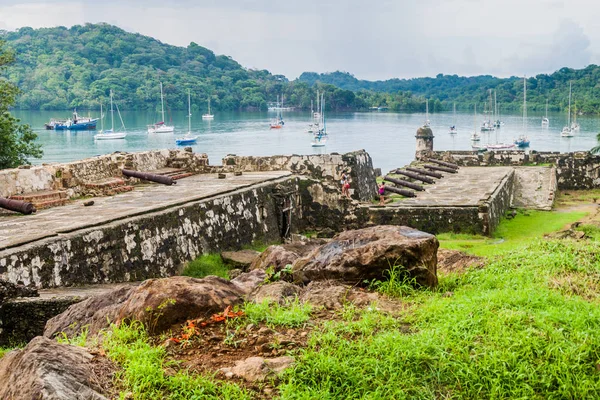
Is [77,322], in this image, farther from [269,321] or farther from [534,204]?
[534,204]

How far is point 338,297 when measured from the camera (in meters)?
→ 6.29

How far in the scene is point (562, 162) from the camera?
36.3 metres

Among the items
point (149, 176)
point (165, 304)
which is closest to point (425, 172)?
point (149, 176)

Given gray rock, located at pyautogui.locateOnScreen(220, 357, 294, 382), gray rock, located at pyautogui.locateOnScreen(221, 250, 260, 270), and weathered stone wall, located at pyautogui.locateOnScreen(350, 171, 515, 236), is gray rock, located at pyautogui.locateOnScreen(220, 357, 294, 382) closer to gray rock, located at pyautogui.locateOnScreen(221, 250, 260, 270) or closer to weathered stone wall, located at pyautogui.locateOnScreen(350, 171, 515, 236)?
gray rock, located at pyautogui.locateOnScreen(221, 250, 260, 270)

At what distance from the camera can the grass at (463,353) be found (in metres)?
4.65

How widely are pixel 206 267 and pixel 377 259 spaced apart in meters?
7.72

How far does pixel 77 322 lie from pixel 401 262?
3131 millimetres

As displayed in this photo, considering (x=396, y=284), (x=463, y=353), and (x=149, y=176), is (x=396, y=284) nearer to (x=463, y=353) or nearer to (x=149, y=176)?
(x=463, y=353)

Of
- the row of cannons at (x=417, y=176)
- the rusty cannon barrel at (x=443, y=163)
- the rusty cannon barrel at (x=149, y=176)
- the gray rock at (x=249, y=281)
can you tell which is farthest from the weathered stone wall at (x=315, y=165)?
the gray rock at (x=249, y=281)

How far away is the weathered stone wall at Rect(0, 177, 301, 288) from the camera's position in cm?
1021

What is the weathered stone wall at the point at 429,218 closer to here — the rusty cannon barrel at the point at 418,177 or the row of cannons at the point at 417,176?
the row of cannons at the point at 417,176

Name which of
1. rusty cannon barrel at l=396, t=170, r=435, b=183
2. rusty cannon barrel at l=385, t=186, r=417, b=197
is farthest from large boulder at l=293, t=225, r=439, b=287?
rusty cannon barrel at l=396, t=170, r=435, b=183

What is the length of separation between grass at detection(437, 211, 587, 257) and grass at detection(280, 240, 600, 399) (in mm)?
11920

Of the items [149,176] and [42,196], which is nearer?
[42,196]
